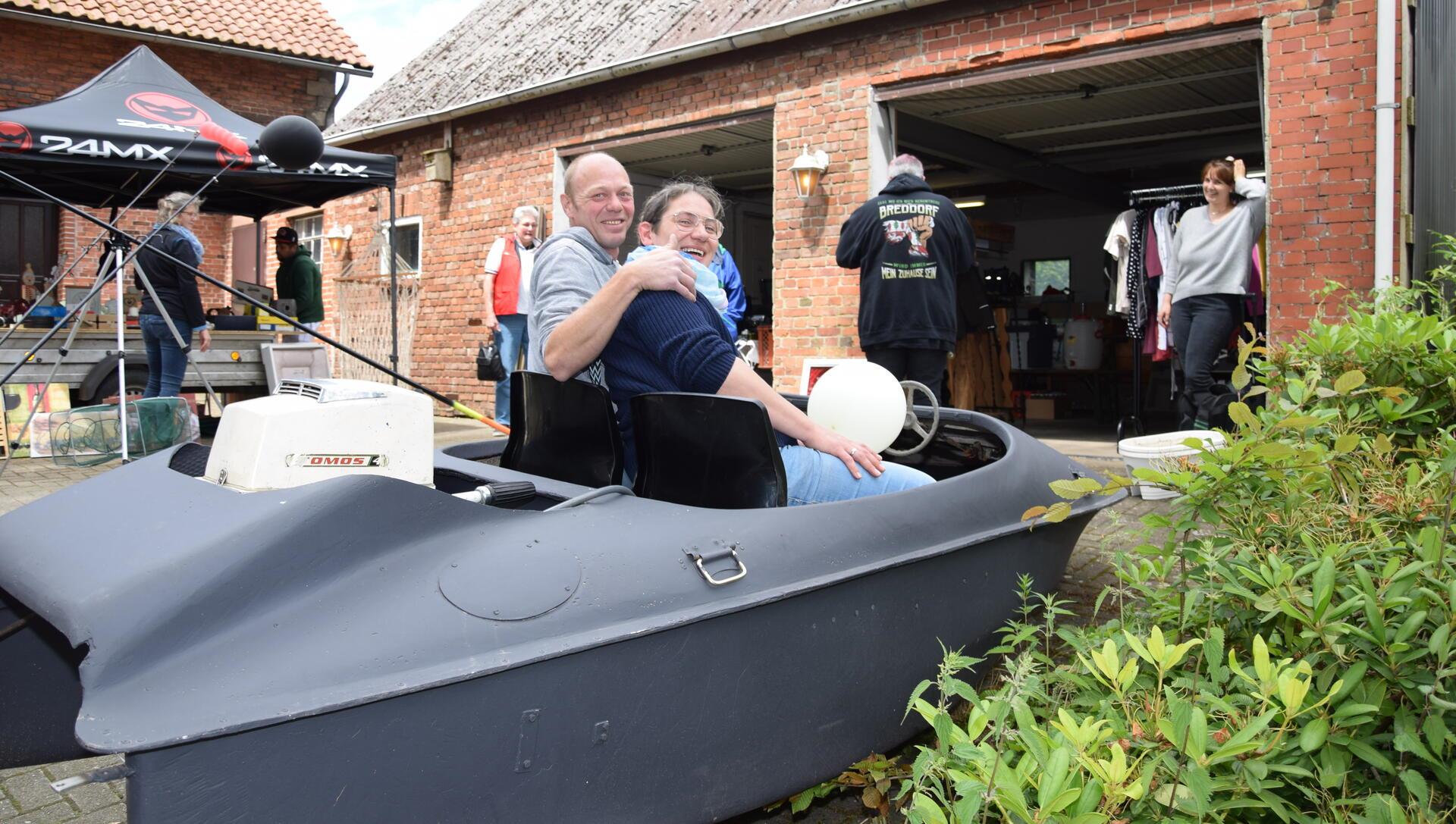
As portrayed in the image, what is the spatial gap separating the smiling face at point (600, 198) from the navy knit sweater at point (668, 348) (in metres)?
0.50

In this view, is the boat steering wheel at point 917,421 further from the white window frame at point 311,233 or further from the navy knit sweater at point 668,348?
the white window frame at point 311,233

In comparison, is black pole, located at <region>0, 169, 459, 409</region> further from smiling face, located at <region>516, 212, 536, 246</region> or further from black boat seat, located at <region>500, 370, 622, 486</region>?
smiling face, located at <region>516, 212, 536, 246</region>

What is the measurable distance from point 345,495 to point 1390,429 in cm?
234

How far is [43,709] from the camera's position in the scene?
7.09 ft

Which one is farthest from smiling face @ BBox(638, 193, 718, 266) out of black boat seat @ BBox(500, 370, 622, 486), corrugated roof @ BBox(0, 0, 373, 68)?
corrugated roof @ BBox(0, 0, 373, 68)

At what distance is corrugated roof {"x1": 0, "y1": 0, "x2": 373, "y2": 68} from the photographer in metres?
12.8

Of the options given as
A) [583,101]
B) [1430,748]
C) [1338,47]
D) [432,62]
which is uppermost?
[432,62]

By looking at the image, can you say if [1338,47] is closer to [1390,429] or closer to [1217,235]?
[1217,235]

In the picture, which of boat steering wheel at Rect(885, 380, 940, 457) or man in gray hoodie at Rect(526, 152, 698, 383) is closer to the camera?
man in gray hoodie at Rect(526, 152, 698, 383)

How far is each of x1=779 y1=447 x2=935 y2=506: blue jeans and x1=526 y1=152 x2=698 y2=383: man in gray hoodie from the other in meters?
0.48

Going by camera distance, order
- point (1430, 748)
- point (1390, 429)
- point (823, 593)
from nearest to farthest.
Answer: point (1430, 748), point (823, 593), point (1390, 429)

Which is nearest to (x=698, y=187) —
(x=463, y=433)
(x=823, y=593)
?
(x=823, y=593)

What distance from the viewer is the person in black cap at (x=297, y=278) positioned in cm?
966

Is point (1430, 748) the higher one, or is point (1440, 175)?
point (1440, 175)
